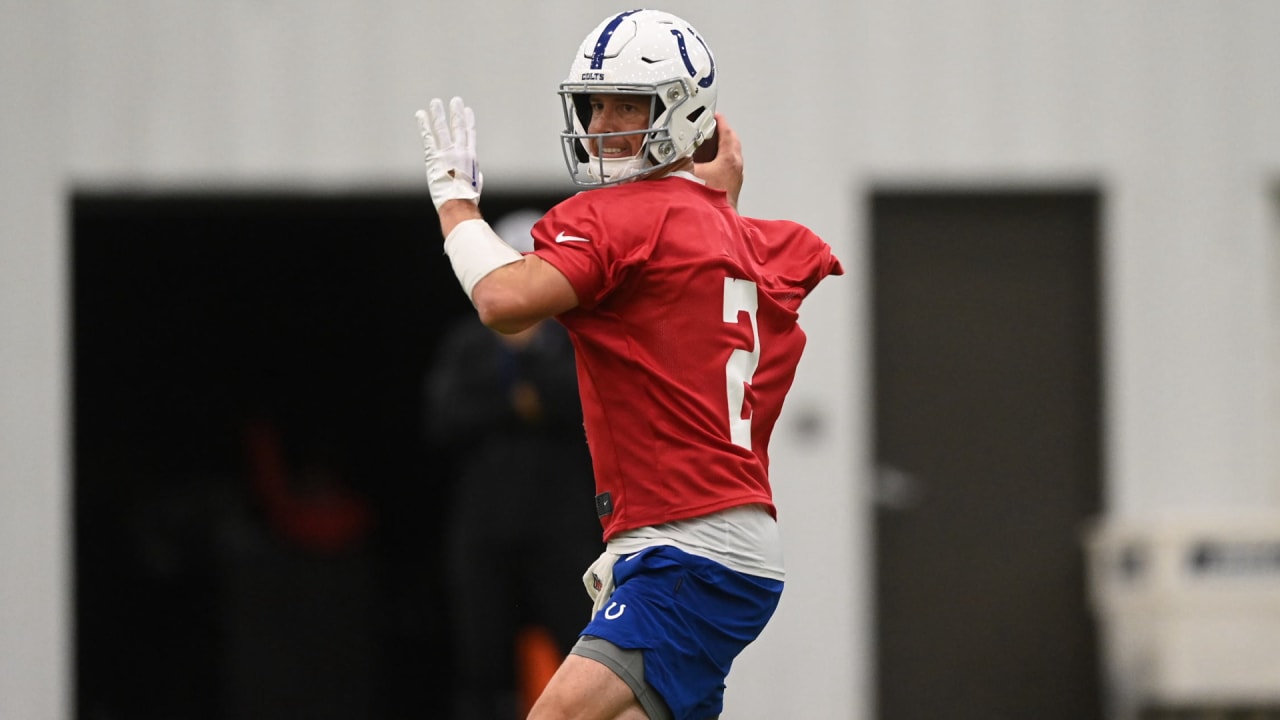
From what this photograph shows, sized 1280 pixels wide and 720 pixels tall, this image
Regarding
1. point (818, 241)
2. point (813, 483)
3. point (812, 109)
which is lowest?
point (813, 483)

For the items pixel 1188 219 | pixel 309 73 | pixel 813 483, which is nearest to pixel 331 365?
pixel 309 73

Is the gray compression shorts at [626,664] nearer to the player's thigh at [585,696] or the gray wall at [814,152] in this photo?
the player's thigh at [585,696]

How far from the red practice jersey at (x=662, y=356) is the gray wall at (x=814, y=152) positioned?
14.5 ft

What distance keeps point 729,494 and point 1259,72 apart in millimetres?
5517

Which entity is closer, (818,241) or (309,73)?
(818,241)

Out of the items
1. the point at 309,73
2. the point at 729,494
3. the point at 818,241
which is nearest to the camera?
the point at 729,494

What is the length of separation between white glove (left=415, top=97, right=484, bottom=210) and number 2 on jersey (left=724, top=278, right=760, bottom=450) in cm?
52

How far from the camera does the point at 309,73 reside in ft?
25.9

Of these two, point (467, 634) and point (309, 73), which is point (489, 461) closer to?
point (467, 634)

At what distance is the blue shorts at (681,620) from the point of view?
3.37 metres

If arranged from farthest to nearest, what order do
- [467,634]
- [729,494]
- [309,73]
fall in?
1. [309,73]
2. [467,634]
3. [729,494]

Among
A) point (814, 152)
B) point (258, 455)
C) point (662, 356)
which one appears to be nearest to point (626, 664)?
point (662, 356)

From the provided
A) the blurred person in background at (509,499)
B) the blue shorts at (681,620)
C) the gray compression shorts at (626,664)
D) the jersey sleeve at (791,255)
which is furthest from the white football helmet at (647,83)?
the blurred person in background at (509,499)

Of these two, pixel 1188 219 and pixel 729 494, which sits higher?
pixel 1188 219
